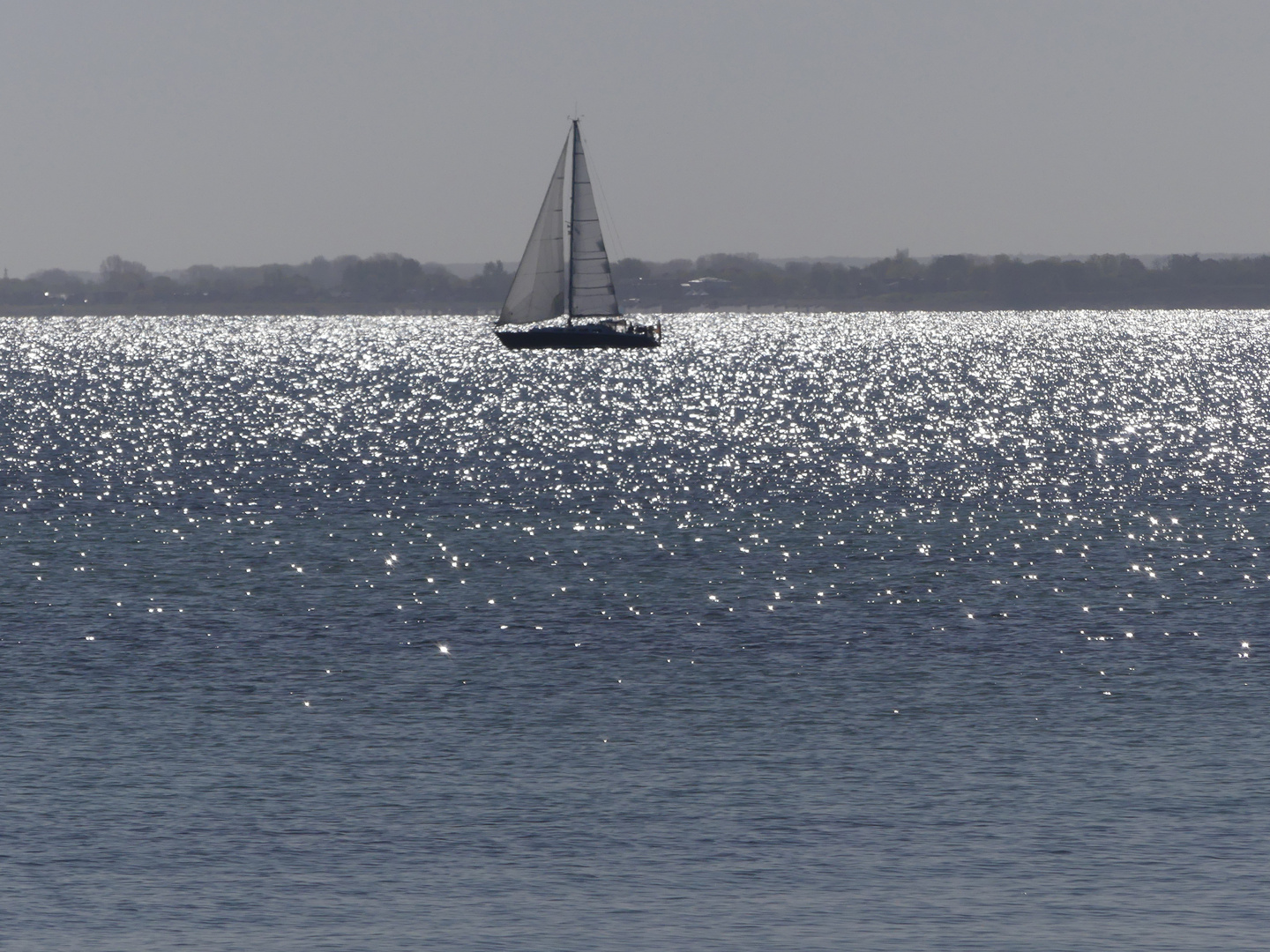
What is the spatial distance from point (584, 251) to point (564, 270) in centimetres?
280

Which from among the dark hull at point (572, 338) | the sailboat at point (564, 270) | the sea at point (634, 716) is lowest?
the sea at point (634, 716)

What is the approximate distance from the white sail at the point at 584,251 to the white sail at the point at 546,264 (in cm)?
106

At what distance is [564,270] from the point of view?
152m

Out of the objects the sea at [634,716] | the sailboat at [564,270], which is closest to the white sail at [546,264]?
the sailboat at [564,270]

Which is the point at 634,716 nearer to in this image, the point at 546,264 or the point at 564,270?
the point at 546,264

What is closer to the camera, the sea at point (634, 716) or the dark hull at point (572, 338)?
the sea at point (634, 716)

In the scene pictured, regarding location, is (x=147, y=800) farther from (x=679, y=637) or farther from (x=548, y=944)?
(x=679, y=637)

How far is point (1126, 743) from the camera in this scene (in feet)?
92.8

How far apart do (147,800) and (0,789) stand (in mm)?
2326

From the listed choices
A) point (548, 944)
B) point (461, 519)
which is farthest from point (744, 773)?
point (461, 519)

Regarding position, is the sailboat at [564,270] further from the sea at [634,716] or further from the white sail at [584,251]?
the sea at [634,716]

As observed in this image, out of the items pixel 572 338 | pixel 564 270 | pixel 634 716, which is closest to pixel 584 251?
pixel 564 270

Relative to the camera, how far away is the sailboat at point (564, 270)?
5886 inches

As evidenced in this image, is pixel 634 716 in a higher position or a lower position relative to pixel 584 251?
lower
